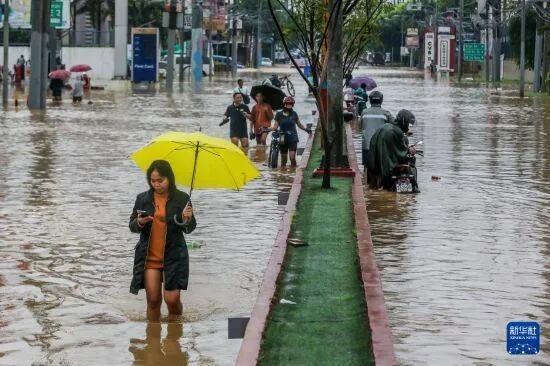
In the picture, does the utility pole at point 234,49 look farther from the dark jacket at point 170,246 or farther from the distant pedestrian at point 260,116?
the dark jacket at point 170,246

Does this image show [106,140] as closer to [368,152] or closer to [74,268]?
[368,152]

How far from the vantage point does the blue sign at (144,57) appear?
240ft

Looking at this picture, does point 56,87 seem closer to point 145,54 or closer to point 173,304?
point 145,54

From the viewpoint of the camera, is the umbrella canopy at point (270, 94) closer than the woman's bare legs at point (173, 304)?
No

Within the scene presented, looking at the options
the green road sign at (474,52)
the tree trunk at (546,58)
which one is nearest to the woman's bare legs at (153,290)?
the tree trunk at (546,58)

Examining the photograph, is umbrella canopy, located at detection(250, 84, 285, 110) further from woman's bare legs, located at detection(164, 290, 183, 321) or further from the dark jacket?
the dark jacket

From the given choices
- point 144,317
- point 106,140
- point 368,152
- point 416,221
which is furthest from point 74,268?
point 106,140

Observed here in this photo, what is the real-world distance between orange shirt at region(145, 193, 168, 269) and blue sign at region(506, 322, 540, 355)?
2743 millimetres

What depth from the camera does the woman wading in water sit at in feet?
34.6

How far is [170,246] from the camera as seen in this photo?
34.8 feet

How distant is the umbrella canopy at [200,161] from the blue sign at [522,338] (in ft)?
9.85

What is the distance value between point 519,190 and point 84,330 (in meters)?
11.8

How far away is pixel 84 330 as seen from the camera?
10539 mm

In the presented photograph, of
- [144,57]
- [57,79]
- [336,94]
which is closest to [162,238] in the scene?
[336,94]
